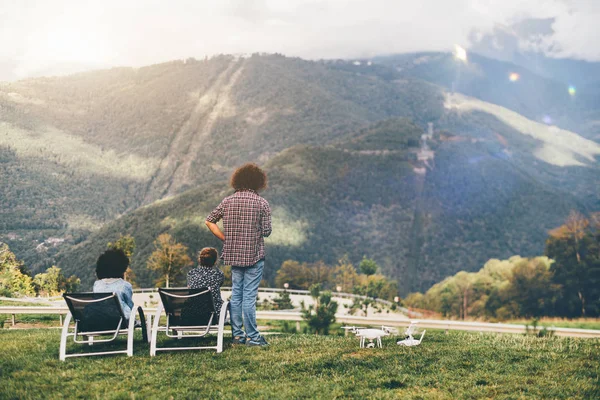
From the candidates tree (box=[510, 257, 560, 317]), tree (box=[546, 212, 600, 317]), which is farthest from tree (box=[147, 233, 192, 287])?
tree (box=[546, 212, 600, 317])

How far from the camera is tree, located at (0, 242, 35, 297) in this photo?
25.7 m

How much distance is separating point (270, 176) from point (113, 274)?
4044 inches

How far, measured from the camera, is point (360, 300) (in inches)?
2215

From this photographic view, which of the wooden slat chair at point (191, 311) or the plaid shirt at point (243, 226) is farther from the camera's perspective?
the plaid shirt at point (243, 226)

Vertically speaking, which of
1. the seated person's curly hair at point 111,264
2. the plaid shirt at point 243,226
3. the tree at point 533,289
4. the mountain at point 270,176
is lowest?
the tree at point 533,289

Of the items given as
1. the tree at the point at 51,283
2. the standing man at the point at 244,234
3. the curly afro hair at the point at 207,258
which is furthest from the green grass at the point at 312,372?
the tree at the point at 51,283

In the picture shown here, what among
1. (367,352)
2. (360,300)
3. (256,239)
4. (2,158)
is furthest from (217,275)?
(360,300)

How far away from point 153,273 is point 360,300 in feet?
73.8

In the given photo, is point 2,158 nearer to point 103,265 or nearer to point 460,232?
point 103,265

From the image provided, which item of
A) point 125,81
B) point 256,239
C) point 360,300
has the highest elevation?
point 125,81

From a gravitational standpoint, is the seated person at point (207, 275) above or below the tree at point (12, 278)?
above

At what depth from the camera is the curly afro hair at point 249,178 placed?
7973 mm

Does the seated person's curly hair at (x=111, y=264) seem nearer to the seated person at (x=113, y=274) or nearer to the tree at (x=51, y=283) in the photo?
the seated person at (x=113, y=274)

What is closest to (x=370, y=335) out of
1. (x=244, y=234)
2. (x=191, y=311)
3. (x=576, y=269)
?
(x=244, y=234)
